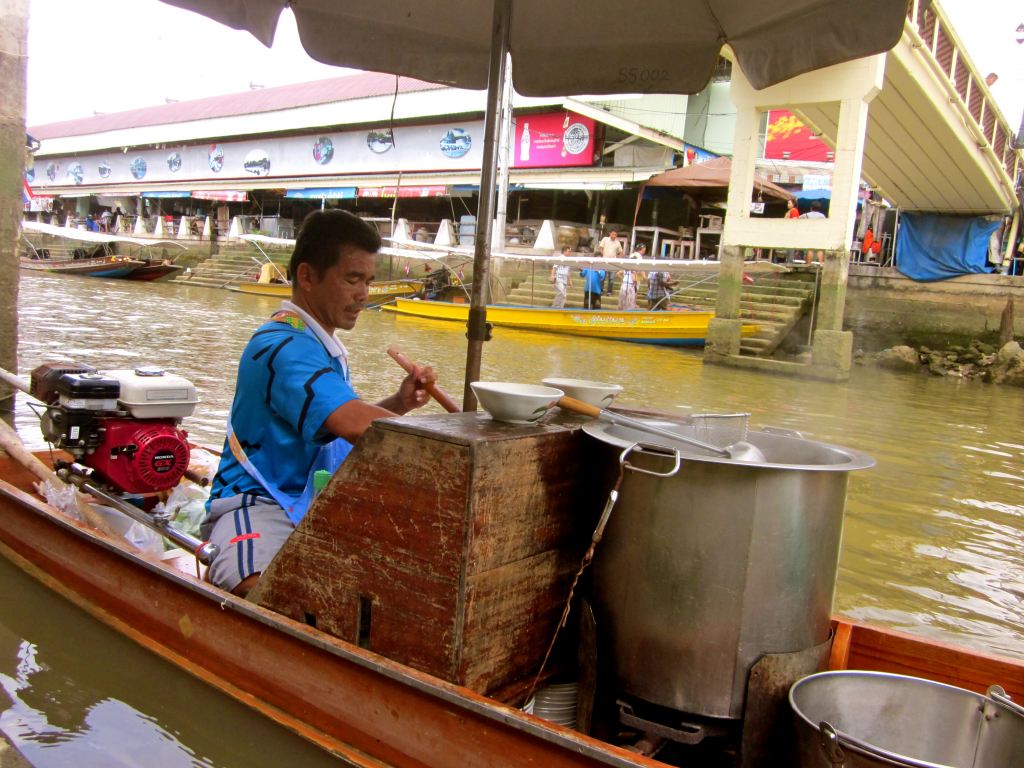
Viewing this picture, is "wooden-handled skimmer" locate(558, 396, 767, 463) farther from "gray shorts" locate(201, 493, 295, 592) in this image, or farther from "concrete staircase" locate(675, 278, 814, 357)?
"concrete staircase" locate(675, 278, 814, 357)

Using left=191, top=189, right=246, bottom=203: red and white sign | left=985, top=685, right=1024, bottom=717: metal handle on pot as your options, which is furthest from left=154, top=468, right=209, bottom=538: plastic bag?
left=191, top=189, right=246, bottom=203: red and white sign

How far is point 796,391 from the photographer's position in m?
11.0

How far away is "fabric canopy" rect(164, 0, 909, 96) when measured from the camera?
7.98 ft

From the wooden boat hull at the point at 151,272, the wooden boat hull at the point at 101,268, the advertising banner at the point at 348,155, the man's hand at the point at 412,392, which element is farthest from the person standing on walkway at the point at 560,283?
the man's hand at the point at 412,392

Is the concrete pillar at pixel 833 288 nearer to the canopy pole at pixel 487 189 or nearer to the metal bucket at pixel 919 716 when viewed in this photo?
the canopy pole at pixel 487 189

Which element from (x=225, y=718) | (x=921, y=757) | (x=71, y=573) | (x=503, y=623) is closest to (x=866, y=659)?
(x=921, y=757)

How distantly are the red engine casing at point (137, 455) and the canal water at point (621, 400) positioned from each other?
19.8 inches

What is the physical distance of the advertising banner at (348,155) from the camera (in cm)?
2155

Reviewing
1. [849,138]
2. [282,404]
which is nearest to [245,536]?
[282,404]

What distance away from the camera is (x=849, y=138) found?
11.6 meters

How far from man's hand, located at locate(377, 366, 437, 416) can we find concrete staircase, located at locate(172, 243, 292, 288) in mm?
24926

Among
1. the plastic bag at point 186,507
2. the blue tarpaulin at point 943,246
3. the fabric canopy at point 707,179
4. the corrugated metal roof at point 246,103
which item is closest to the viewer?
the plastic bag at point 186,507

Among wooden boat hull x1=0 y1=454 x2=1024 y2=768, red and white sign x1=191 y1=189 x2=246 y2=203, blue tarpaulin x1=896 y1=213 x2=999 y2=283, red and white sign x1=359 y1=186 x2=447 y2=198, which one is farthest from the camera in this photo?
red and white sign x1=191 y1=189 x2=246 y2=203

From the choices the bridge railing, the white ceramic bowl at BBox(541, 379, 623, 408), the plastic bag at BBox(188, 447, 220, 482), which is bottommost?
the plastic bag at BBox(188, 447, 220, 482)
